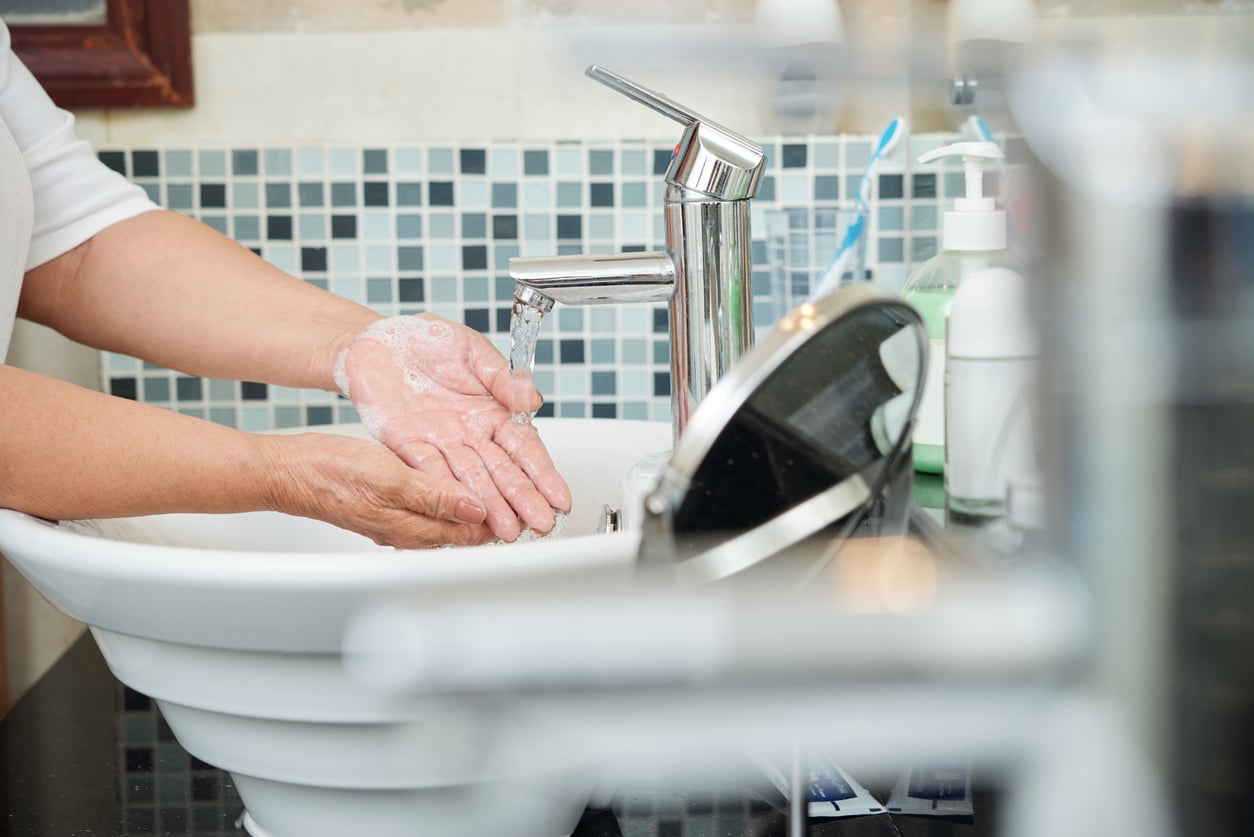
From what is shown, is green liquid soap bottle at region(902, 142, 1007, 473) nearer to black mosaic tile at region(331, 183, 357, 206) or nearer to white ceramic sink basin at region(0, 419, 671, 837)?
white ceramic sink basin at region(0, 419, 671, 837)

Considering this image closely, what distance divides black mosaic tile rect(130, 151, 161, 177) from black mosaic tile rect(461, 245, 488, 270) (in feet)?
1.06

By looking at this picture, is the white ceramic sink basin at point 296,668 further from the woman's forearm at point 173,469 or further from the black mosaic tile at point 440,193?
the black mosaic tile at point 440,193

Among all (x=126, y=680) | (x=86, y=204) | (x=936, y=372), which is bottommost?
(x=126, y=680)

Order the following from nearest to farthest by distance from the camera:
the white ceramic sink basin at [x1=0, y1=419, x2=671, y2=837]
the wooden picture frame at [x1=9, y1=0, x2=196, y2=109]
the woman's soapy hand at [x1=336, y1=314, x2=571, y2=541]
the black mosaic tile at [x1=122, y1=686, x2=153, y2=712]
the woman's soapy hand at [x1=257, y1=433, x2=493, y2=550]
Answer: the white ceramic sink basin at [x1=0, y1=419, x2=671, y2=837] → the woman's soapy hand at [x1=257, y1=433, x2=493, y2=550] → the woman's soapy hand at [x1=336, y1=314, x2=571, y2=541] → the black mosaic tile at [x1=122, y1=686, x2=153, y2=712] → the wooden picture frame at [x1=9, y1=0, x2=196, y2=109]

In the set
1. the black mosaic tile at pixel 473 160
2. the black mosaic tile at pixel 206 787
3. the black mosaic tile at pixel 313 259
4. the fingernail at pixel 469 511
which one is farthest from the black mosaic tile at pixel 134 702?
the black mosaic tile at pixel 473 160

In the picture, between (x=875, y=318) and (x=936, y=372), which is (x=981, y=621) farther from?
(x=936, y=372)

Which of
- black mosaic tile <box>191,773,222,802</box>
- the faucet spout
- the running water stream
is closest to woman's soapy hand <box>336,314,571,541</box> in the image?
the running water stream

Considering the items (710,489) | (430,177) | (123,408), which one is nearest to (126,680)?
(123,408)

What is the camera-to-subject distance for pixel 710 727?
153mm

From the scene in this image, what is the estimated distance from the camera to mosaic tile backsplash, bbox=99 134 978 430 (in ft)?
3.89

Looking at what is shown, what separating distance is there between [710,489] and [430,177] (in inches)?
35.3

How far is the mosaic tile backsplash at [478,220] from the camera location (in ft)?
3.89

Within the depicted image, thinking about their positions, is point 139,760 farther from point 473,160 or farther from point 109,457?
point 473,160

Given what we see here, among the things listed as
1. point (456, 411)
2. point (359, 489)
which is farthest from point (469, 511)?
point (456, 411)
